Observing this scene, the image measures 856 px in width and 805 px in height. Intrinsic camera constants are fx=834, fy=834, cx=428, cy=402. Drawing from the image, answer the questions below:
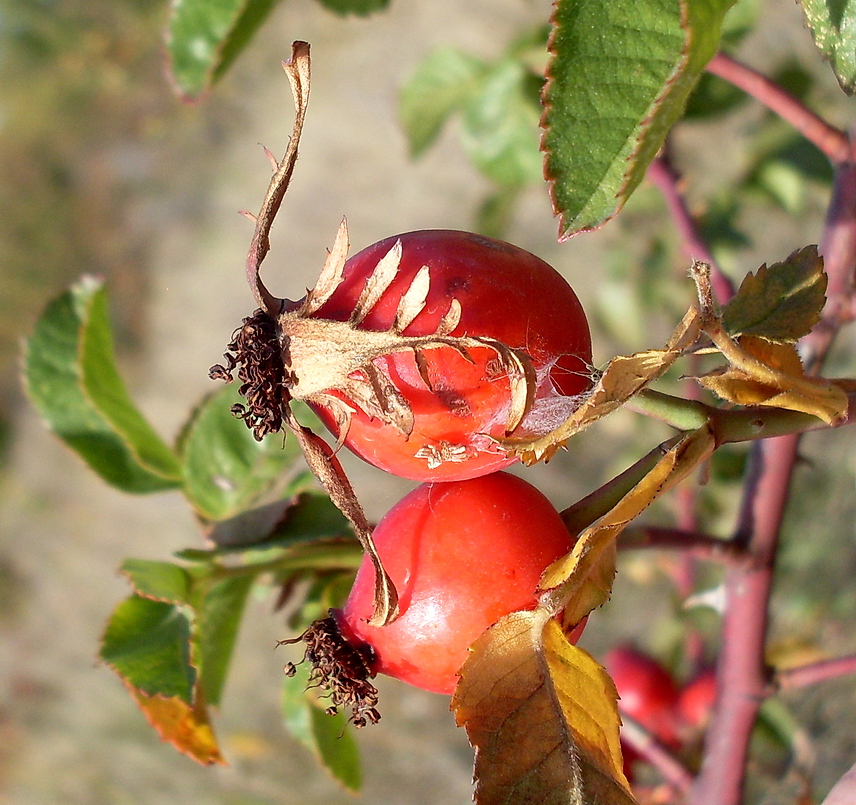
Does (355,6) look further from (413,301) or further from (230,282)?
(230,282)

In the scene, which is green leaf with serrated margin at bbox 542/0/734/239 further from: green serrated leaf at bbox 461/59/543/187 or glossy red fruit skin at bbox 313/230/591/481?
green serrated leaf at bbox 461/59/543/187

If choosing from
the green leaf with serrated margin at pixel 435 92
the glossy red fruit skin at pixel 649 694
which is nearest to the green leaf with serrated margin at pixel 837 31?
the green leaf with serrated margin at pixel 435 92

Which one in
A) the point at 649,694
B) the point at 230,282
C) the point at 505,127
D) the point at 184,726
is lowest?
the point at 184,726

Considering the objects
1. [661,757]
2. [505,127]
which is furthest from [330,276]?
[505,127]

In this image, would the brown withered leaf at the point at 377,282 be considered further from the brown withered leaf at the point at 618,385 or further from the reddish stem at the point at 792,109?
the reddish stem at the point at 792,109

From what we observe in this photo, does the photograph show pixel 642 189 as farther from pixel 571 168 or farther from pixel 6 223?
pixel 6 223
